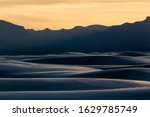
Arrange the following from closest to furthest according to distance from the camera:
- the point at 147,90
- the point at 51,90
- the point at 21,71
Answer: the point at 147,90 < the point at 51,90 < the point at 21,71

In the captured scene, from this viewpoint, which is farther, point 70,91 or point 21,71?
point 21,71

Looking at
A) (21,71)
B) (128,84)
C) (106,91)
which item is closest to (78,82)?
(128,84)

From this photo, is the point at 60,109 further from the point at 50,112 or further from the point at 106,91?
the point at 106,91

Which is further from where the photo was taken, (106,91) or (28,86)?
(28,86)

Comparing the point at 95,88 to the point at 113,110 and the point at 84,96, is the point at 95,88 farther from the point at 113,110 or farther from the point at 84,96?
the point at 113,110

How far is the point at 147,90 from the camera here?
20469 millimetres

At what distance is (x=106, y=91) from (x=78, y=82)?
13.8ft

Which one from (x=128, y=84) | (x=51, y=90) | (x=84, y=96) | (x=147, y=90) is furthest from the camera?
(x=128, y=84)

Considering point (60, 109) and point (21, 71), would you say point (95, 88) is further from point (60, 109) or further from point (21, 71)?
point (21, 71)

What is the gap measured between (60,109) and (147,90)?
5136mm

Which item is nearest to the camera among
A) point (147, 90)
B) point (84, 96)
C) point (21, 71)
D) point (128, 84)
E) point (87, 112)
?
point (87, 112)

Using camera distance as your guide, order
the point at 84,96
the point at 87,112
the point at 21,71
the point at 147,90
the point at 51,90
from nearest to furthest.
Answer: the point at 87,112, the point at 84,96, the point at 147,90, the point at 51,90, the point at 21,71

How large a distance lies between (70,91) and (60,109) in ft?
15.3

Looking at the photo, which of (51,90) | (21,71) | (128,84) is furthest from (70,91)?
(21,71)
